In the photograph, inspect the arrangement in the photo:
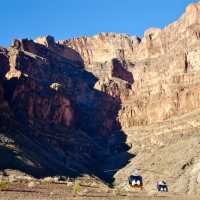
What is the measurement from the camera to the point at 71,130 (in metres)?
155

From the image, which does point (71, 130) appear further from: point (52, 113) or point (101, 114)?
point (101, 114)

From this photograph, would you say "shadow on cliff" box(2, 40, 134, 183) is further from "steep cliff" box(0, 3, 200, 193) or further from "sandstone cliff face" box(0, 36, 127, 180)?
"steep cliff" box(0, 3, 200, 193)

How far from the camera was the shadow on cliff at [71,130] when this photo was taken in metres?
120

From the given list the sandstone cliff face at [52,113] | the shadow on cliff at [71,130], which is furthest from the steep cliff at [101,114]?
the shadow on cliff at [71,130]

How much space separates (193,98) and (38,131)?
154ft

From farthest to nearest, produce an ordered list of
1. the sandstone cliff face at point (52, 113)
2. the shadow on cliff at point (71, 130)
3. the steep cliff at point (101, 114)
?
the steep cliff at point (101, 114), the sandstone cliff face at point (52, 113), the shadow on cliff at point (71, 130)

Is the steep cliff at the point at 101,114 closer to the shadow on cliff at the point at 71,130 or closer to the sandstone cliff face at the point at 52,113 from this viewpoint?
the sandstone cliff face at the point at 52,113

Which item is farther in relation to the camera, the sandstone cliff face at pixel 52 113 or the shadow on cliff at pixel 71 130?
the sandstone cliff face at pixel 52 113

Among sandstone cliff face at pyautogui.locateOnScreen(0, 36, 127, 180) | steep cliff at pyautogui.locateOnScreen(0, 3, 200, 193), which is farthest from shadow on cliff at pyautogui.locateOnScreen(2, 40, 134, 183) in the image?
steep cliff at pyautogui.locateOnScreen(0, 3, 200, 193)

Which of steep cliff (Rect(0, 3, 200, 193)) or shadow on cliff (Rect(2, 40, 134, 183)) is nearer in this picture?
shadow on cliff (Rect(2, 40, 134, 183))

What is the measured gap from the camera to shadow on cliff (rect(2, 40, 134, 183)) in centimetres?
11950

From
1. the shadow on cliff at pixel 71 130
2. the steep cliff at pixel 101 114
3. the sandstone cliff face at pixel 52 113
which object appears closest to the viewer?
the shadow on cliff at pixel 71 130

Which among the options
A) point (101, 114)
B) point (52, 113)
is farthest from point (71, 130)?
point (101, 114)

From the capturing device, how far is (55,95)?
158750 millimetres
